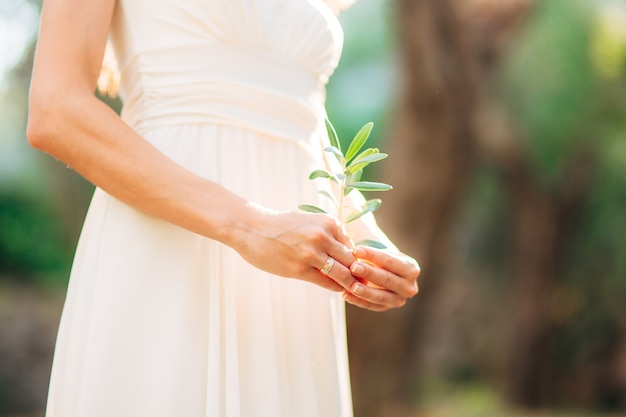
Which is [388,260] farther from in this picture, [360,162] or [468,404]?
[468,404]

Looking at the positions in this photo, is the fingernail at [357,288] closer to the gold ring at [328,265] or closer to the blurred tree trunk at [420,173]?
the gold ring at [328,265]

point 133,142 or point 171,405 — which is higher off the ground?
point 133,142

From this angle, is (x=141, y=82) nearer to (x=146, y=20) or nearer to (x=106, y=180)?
(x=146, y=20)

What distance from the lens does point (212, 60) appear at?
1.30 meters

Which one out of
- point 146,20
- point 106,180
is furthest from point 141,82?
point 106,180

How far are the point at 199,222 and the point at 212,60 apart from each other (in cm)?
28

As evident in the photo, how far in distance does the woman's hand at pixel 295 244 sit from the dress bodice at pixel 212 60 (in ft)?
0.72

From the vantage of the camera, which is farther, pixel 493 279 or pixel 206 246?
pixel 493 279

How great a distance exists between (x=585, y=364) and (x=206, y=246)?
9.19m

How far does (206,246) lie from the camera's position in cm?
129

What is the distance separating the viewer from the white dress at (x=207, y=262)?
1222mm

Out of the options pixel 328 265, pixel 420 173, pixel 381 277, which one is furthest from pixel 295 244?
pixel 420 173

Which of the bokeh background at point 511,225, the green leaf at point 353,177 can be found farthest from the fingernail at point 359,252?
the bokeh background at point 511,225

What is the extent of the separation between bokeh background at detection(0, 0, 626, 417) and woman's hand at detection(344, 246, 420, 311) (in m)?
4.47
